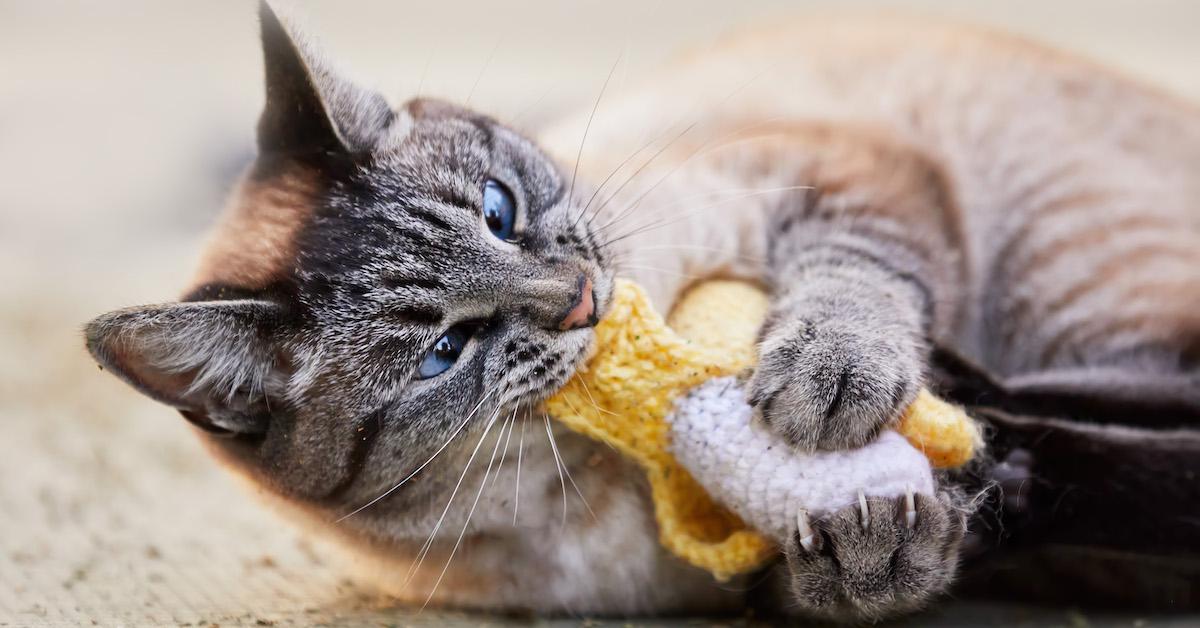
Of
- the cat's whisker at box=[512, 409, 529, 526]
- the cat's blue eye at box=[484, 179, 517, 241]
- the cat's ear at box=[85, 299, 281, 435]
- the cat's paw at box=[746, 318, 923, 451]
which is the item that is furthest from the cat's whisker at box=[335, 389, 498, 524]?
the cat's paw at box=[746, 318, 923, 451]

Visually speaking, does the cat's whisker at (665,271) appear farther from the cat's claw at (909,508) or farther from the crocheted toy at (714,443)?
the cat's claw at (909,508)

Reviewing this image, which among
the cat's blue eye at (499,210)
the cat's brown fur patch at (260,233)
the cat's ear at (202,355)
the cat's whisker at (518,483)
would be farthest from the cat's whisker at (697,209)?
the cat's ear at (202,355)

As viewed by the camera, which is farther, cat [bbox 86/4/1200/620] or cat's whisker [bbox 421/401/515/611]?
cat's whisker [bbox 421/401/515/611]

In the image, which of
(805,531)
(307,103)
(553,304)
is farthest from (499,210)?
(805,531)

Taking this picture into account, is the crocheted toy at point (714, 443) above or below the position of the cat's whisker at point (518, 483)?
above

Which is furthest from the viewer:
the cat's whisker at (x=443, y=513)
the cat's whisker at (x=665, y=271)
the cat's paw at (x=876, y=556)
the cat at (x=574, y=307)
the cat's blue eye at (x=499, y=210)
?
the cat's whisker at (x=665, y=271)

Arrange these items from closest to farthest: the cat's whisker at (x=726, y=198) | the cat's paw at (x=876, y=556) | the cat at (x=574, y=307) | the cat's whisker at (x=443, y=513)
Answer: the cat's paw at (x=876, y=556) < the cat at (x=574, y=307) < the cat's whisker at (x=443, y=513) < the cat's whisker at (x=726, y=198)

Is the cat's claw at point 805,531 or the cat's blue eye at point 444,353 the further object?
the cat's blue eye at point 444,353

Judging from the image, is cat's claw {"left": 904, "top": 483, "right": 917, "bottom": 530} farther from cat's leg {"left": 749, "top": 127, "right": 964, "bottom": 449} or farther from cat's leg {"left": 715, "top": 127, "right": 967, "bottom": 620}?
cat's leg {"left": 749, "top": 127, "right": 964, "bottom": 449}
